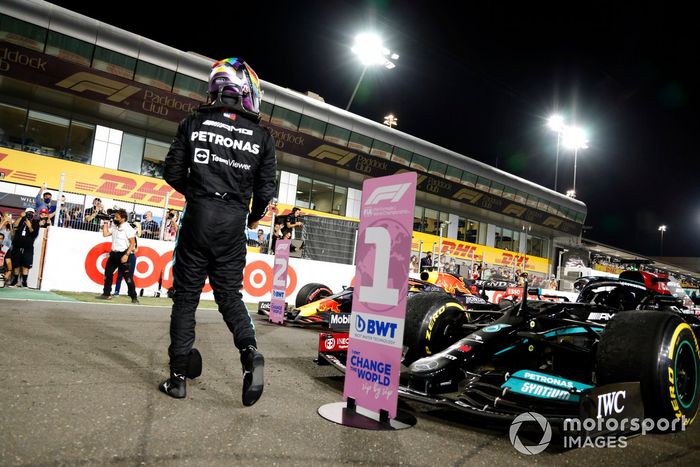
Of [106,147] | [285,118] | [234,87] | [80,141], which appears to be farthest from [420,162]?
[234,87]

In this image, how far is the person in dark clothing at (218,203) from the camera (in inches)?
109

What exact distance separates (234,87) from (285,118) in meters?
20.1

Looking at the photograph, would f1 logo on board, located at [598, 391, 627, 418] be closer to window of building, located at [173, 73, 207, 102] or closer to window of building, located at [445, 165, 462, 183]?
window of building, located at [173, 73, 207, 102]

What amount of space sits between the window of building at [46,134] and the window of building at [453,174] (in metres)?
20.3

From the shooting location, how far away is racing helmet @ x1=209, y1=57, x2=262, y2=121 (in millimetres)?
2955

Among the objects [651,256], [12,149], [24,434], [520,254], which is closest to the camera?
[24,434]

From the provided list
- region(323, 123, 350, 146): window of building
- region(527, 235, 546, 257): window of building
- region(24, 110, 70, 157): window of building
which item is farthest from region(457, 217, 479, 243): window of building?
region(24, 110, 70, 157): window of building

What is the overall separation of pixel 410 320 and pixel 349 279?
7885 mm

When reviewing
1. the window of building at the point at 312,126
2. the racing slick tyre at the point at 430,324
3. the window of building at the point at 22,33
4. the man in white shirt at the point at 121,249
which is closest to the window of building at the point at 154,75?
the window of building at the point at 22,33

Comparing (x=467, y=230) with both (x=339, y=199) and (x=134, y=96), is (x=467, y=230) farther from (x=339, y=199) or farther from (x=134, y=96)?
(x=134, y=96)

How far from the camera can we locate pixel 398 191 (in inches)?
107

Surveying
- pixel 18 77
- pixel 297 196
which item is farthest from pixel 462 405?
pixel 297 196

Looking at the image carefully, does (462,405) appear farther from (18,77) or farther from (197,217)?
(18,77)

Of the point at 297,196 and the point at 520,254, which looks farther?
the point at 520,254
